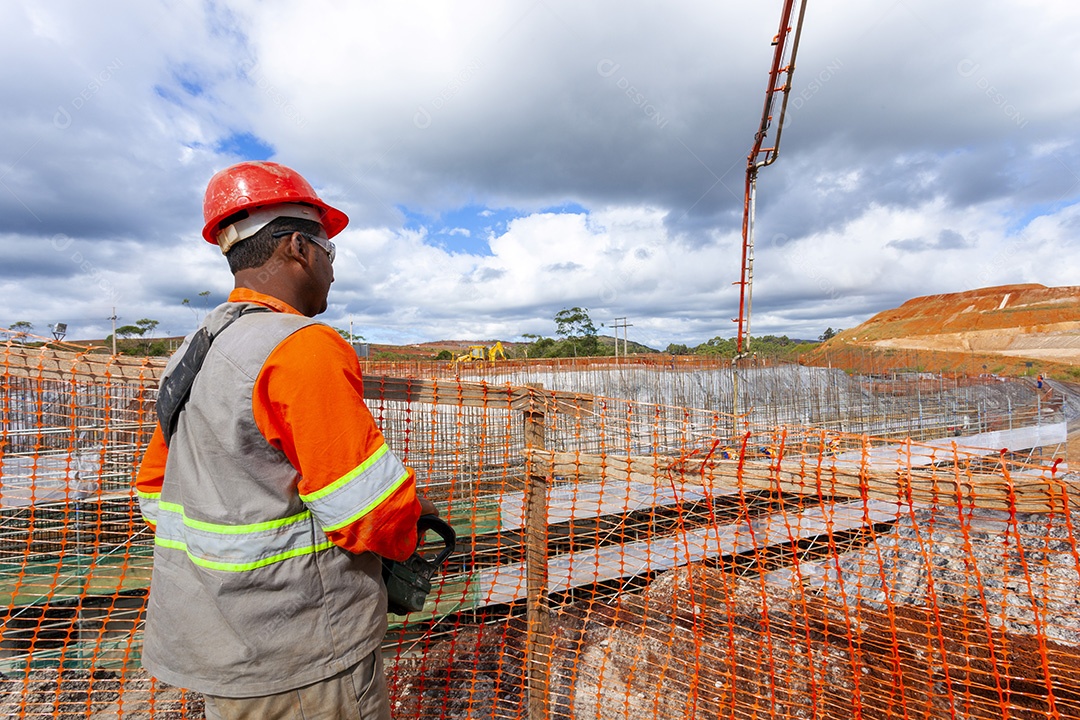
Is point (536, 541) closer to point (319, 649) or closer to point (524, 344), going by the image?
point (319, 649)

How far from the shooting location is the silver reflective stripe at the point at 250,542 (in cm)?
126

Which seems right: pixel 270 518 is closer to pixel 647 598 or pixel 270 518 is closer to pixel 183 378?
pixel 183 378

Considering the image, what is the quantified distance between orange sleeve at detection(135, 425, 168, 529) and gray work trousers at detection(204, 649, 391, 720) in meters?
0.61

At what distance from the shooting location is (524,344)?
126ft

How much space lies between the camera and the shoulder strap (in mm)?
1316

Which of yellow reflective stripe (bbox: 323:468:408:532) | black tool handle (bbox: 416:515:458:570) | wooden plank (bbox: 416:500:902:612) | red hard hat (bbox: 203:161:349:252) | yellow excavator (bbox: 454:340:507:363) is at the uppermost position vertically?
yellow excavator (bbox: 454:340:507:363)

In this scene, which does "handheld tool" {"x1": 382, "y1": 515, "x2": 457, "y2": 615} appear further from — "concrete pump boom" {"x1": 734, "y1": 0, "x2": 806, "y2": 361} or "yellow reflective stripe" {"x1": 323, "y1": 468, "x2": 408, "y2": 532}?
"concrete pump boom" {"x1": 734, "y1": 0, "x2": 806, "y2": 361}

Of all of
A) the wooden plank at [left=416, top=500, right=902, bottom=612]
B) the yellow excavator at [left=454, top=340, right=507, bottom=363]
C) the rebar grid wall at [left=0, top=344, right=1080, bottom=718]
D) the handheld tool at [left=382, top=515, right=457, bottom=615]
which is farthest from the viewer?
the yellow excavator at [left=454, top=340, right=507, bottom=363]

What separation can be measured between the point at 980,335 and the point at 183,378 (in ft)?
216

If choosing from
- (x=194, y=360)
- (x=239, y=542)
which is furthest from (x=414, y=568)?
(x=194, y=360)

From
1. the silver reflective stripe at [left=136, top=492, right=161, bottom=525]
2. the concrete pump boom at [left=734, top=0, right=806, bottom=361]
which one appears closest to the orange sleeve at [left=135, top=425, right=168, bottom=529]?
the silver reflective stripe at [left=136, top=492, right=161, bottom=525]

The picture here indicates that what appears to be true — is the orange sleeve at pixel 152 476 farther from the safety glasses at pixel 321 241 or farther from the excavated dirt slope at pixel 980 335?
the excavated dirt slope at pixel 980 335

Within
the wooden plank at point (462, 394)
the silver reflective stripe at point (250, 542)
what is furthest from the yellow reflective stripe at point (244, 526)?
the wooden plank at point (462, 394)

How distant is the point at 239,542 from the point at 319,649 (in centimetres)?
34
